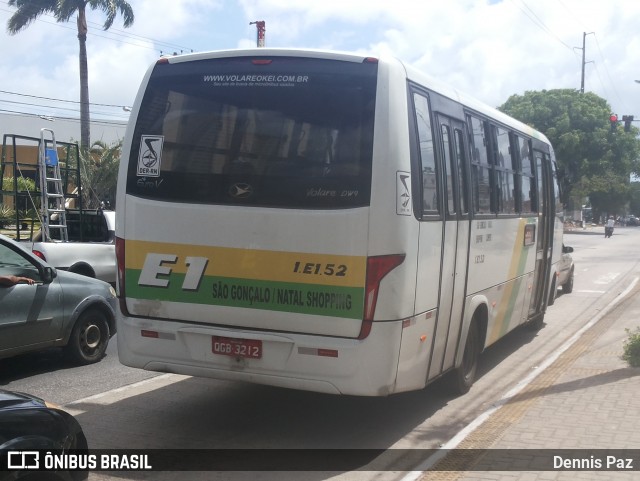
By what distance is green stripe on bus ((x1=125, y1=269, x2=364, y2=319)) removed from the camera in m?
5.79

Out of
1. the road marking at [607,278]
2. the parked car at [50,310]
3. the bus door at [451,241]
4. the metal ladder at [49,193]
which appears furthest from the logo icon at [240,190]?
the road marking at [607,278]

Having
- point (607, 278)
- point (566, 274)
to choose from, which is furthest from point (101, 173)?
point (566, 274)

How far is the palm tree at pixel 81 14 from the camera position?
108ft

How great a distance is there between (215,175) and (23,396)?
2.49 meters

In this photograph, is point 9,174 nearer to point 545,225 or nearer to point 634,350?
point 545,225

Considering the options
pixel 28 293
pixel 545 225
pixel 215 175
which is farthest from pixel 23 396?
pixel 545 225

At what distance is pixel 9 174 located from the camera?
3275 centimetres

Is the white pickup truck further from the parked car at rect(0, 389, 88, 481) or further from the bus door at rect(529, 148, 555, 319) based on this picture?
the parked car at rect(0, 389, 88, 481)

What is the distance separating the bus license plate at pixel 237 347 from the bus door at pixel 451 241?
1.67 m

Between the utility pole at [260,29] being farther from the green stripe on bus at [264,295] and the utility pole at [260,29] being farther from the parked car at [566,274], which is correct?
the green stripe on bus at [264,295]

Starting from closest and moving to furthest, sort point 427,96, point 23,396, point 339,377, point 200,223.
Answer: point 23,396
point 339,377
point 200,223
point 427,96

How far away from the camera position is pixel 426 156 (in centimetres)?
652

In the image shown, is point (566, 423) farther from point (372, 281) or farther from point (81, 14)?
point (81, 14)

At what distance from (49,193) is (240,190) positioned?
8341mm
